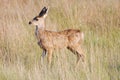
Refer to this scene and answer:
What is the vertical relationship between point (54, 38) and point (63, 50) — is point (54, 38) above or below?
above

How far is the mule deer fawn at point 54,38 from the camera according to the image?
7.36 meters

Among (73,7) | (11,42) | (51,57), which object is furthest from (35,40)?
(73,7)

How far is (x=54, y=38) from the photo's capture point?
24.6 feet

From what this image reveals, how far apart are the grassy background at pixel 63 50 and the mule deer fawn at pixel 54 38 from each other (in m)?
0.14

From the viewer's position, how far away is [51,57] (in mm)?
7148

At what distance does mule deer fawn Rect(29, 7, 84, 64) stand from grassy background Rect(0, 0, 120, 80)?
14cm

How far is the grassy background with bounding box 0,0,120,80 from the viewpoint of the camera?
242 inches

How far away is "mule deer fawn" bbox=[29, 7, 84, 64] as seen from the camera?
736cm

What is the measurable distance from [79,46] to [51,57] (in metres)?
0.64

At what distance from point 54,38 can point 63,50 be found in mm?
296

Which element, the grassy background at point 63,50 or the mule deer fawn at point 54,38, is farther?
the mule deer fawn at point 54,38

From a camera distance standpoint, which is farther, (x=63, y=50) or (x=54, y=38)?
(x=54, y=38)

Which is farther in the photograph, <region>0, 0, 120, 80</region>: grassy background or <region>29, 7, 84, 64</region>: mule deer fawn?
<region>29, 7, 84, 64</region>: mule deer fawn

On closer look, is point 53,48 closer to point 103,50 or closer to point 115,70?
point 103,50
